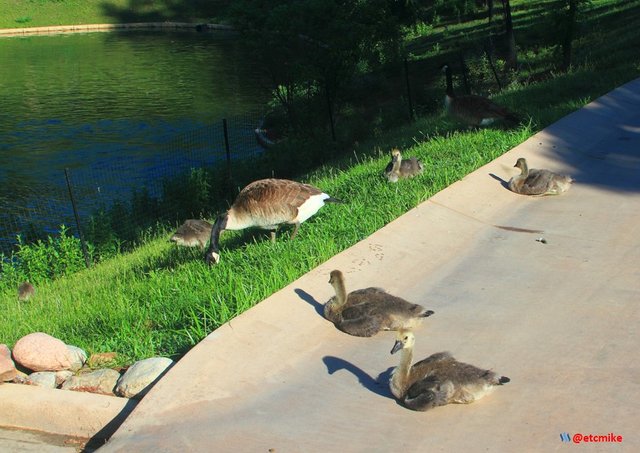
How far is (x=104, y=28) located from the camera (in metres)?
80.9

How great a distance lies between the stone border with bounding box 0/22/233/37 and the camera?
77562mm

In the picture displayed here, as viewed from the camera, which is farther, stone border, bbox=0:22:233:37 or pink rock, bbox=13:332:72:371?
stone border, bbox=0:22:233:37

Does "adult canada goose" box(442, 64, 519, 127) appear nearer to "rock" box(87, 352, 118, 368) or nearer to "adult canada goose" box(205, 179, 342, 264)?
"adult canada goose" box(205, 179, 342, 264)

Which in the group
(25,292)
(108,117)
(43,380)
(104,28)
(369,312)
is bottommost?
(108,117)

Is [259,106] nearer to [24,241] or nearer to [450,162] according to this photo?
[24,241]

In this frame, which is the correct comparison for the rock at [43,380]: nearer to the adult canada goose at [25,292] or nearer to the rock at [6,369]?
the rock at [6,369]

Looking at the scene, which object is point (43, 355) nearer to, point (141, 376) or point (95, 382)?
point (95, 382)

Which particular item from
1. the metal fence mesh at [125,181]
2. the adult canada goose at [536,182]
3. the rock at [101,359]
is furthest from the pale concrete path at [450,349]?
the metal fence mesh at [125,181]

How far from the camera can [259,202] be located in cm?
911

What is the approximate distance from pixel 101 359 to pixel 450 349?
3.18m

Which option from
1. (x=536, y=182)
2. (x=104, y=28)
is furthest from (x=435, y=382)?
(x=104, y=28)

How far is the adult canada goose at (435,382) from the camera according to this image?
18.5ft

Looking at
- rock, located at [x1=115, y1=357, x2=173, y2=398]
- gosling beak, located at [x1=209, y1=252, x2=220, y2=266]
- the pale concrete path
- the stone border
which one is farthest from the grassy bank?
rock, located at [x1=115, y1=357, x2=173, y2=398]

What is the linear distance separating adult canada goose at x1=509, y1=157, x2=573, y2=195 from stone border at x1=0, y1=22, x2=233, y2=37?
2718 inches
